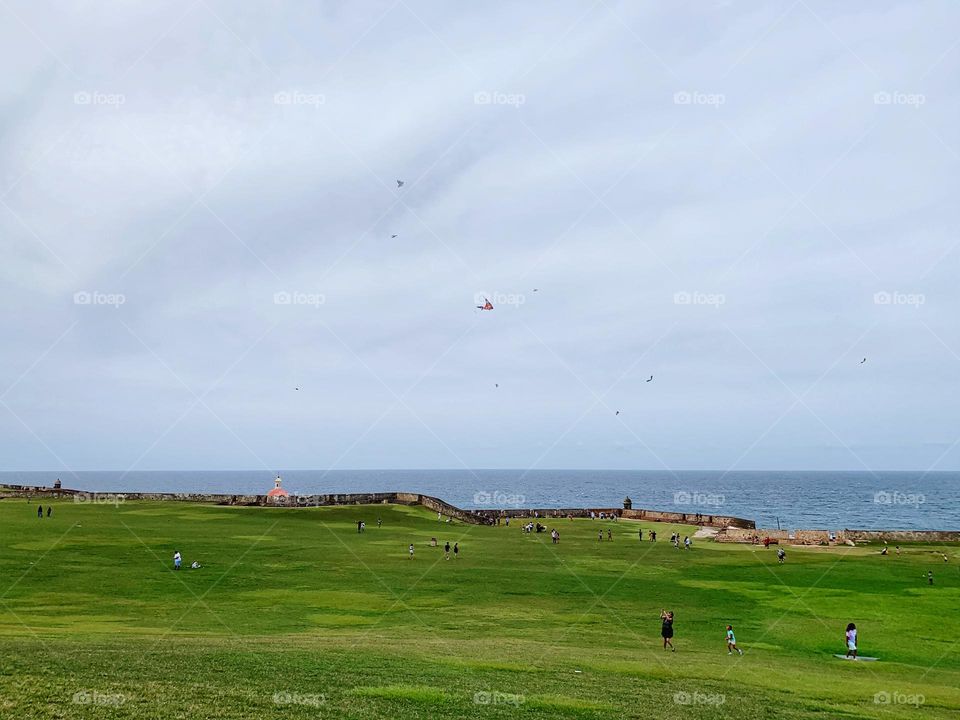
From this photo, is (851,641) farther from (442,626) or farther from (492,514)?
(492,514)

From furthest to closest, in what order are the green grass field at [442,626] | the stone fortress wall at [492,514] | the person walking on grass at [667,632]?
the stone fortress wall at [492,514]
the person walking on grass at [667,632]
the green grass field at [442,626]

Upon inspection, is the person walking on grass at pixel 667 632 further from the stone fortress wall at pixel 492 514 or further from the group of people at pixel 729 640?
the stone fortress wall at pixel 492 514

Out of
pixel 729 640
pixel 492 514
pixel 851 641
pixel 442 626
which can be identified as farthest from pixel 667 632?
pixel 492 514

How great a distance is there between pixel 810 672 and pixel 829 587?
1986 centimetres

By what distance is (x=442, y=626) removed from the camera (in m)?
29.4

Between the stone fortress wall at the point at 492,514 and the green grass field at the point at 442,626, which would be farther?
the stone fortress wall at the point at 492,514

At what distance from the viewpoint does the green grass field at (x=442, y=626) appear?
17.2 meters

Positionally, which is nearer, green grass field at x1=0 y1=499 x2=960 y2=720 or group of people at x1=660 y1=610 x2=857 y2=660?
green grass field at x1=0 y1=499 x2=960 y2=720

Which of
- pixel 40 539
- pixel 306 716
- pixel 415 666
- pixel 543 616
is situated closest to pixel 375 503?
pixel 40 539

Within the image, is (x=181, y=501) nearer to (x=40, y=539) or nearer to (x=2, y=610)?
(x=40, y=539)

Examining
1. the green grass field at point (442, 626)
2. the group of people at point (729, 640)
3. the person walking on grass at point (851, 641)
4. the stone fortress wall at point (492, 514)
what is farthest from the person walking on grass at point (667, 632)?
the stone fortress wall at point (492, 514)

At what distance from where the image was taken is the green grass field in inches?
679

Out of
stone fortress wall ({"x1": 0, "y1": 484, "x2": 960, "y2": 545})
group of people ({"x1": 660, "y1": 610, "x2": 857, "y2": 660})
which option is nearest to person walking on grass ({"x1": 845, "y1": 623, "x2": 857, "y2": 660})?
group of people ({"x1": 660, "y1": 610, "x2": 857, "y2": 660})

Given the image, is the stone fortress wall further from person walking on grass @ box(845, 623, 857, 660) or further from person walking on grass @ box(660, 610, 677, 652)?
person walking on grass @ box(660, 610, 677, 652)
